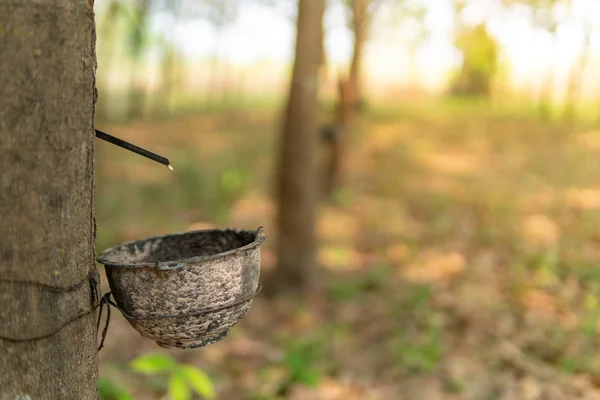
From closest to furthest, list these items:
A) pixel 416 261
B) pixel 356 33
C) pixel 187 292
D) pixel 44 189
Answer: pixel 44 189 → pixel 187 292 → pixel 416 261 → pixel 356 33

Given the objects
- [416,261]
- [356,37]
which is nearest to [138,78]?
[356,37]

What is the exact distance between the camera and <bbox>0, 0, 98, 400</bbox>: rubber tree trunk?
4.83 feet

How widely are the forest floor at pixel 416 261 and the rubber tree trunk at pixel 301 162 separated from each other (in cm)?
39

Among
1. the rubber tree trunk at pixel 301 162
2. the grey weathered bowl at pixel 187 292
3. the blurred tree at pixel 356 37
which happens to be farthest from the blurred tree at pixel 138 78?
the grey weathered bowl at pixel 187 292

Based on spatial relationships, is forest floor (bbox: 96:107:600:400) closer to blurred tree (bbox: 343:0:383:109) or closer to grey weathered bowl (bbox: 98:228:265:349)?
blurred tree (bbox: 343:0:383:109)

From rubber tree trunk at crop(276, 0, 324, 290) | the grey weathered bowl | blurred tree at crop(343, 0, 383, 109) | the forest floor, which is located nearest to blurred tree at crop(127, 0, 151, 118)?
the forest floor

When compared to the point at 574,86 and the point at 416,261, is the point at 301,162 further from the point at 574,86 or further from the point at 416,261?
the point at 574,86

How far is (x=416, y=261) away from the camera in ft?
21.7

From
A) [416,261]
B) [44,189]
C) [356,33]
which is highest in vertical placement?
[356,33]

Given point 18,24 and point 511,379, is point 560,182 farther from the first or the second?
point 18,24

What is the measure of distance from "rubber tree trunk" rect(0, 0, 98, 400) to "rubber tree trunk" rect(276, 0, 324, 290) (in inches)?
164

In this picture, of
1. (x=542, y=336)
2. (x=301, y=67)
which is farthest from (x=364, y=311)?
(x=301, y=67)

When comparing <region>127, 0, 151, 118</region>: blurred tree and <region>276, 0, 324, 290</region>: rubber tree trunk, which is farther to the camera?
<region>127, 0, 151, 118</region>: blurred tree

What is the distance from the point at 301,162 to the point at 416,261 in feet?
6.06
